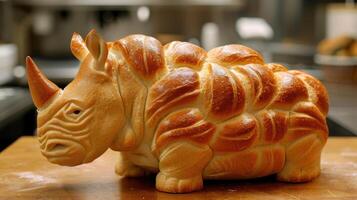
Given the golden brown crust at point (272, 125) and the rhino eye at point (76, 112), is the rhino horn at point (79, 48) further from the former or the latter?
the golden brown crust at point (272, 125)

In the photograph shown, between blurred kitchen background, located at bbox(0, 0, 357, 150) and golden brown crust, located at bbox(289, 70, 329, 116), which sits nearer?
golden brown crust, located at bbox(289, 70, 329, 116)

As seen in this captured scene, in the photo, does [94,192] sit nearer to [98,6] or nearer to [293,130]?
[293,130]

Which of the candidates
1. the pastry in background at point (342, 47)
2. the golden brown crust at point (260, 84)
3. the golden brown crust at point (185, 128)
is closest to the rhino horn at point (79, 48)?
the golden brown crust at point (185, 128)

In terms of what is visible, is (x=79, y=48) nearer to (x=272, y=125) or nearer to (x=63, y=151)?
(x=63, y=151)

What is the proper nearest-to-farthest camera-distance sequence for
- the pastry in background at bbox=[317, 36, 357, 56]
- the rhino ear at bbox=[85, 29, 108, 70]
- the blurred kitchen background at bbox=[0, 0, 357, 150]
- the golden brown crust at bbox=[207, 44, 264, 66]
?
the rhino ear at bbox=[85, 29, 108, 70]
the golden brown crust at bbox=[207, 44, 264, 66]
the pastry in background at bbox=[317, 36, 357, 56]
the blurred kitchen background at bbox=[0, 0, 357, 150]

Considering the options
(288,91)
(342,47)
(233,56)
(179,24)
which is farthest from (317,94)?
(179,24)

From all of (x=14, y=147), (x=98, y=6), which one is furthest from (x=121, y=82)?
(x=98, y=6)

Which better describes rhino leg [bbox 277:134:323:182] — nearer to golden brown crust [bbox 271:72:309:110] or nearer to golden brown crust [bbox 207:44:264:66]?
golden brown crust [bbox 271:72:309:110]

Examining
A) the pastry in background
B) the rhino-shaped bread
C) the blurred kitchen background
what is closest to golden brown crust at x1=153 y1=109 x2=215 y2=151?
the rhino-shaped bread
